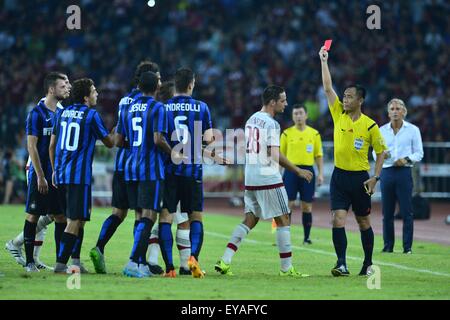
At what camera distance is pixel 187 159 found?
13.0 metres

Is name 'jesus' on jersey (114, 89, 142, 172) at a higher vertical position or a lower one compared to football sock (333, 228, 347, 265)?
higher

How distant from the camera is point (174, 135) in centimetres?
1302

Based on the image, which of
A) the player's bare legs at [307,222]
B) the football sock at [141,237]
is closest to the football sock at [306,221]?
the player's bare legs at [307,222]

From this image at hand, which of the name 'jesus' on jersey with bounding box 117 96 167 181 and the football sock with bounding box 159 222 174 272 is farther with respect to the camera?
the football sock with bounding box 159 222 174 272

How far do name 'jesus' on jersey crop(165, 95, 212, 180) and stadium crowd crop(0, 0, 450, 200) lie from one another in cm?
1921

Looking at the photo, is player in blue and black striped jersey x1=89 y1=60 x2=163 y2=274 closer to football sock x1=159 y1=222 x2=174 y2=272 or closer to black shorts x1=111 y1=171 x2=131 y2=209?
black shorts x1=111 y1=171 x2=131 y2=209

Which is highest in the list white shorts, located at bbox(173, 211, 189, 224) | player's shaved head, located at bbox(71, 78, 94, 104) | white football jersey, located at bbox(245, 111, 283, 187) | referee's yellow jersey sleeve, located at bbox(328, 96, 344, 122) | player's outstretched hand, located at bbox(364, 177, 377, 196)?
player's shaved head, located at bbox(71, 78, 94, 104)

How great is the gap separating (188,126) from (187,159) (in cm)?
43

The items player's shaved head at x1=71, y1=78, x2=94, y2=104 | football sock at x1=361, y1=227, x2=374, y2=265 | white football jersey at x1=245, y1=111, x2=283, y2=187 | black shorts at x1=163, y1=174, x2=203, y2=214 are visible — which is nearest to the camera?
player's shaved head at x1=71, y1=78, x2=94, y2=104

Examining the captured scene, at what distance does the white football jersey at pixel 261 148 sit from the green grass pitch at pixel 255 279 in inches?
48.8

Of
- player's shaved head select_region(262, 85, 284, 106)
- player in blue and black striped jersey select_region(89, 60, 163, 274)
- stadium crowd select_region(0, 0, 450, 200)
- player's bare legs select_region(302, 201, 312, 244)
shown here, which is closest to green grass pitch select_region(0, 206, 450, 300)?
player's bare legs select_region(302, 201, 312, 244)

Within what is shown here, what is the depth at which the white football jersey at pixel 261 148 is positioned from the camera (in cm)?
1321

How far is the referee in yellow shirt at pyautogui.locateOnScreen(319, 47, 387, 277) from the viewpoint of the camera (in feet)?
44.7
